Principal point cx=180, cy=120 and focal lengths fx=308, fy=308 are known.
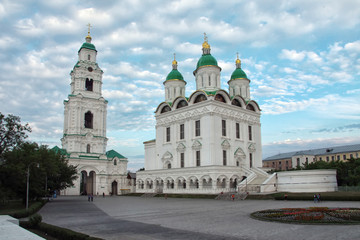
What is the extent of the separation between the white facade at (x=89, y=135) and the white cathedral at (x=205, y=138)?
7.30 m

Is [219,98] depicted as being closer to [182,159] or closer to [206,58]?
[206,58]

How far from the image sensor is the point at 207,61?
1841 inches

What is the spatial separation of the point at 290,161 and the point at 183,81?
45.1 m

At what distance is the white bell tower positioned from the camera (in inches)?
2114

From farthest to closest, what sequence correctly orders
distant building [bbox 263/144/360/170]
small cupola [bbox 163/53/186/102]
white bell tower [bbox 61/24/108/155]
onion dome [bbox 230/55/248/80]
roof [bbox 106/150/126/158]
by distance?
1. distant building [bbox 263/144/360/170]
2. roof [bbox 106/150/126/158]
3. white bell tower [bbox 61/24/108/155]
4. small cupola [bbox 163/53/186/102]
5. onion dome [bbox 230/55/248/80]

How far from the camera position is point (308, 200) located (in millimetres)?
26031

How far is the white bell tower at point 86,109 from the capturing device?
5369cm

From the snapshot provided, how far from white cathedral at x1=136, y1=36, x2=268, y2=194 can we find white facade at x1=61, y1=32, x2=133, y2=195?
23.9 ft

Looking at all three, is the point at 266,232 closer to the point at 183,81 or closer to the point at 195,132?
the point at 195,132

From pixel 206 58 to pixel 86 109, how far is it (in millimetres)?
23773

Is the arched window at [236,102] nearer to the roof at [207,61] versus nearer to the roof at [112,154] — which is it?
the roof at [207,61]

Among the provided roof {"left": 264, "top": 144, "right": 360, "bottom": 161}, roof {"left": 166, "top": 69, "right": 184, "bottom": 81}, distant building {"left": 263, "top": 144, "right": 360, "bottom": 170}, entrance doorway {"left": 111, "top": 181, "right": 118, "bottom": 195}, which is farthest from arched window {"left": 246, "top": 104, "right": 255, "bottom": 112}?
roof {"left": 264, "top": 144, "right": 360, "bottom": 161}

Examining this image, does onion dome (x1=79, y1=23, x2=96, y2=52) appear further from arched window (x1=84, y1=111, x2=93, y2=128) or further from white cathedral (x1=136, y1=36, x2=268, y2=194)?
white cathedral (x1=136, y1=36, x2=268, y2=194)

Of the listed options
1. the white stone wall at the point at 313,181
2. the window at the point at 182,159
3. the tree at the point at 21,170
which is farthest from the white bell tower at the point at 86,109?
the white stone wall at the point at 313,181
